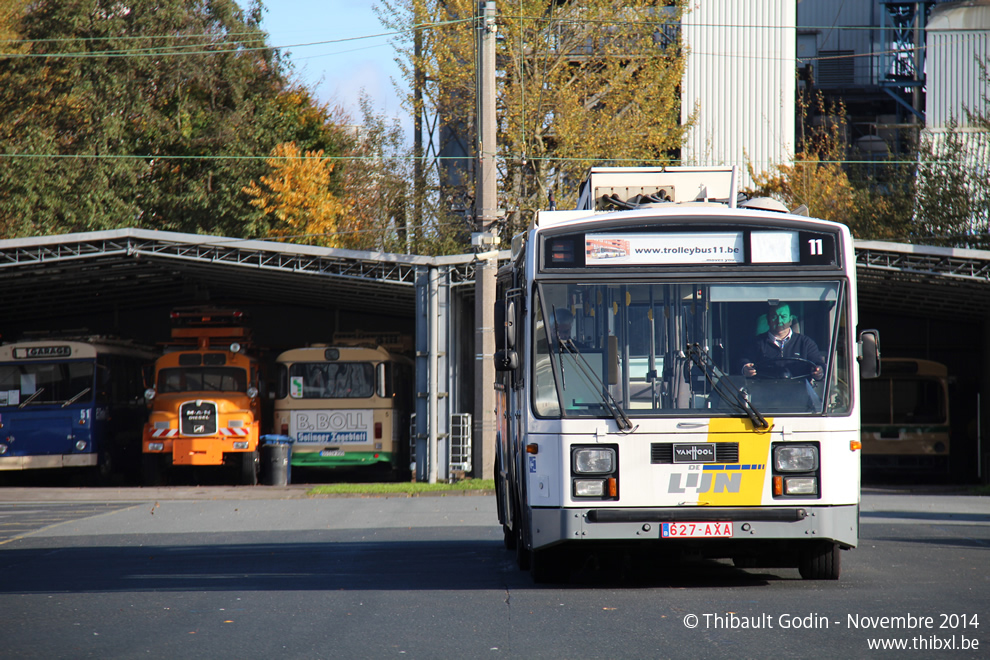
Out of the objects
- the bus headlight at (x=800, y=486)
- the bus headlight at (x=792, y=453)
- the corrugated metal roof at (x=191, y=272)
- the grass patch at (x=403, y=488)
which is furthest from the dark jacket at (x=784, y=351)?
the corrugated metal roof at (x=191, y=272)

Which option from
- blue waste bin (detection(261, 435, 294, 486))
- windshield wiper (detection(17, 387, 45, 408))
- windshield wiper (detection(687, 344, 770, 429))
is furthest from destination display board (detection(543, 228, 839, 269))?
windshield wiper (detection(17, 387, 45, 408))

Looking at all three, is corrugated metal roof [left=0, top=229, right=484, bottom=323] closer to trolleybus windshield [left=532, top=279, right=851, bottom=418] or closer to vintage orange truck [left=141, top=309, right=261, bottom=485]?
vintage orange truck [left=141, top=309, right=261, bottom=485]

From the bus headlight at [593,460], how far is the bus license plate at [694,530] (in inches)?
23.5

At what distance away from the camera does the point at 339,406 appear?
26859 millimetres

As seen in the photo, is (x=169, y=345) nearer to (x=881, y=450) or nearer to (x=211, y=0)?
(x=881, y=450)

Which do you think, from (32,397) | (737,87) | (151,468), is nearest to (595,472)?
(151,468)

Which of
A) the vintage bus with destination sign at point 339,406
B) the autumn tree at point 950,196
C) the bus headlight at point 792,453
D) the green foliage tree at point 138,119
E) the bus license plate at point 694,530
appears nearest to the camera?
the bus license plate at point 694,530

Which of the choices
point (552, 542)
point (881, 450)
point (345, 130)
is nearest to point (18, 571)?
point (552, 542)

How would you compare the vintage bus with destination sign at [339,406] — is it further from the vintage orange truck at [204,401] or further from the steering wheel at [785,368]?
the steering wheel at [785,368]

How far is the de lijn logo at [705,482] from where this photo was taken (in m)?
9.20

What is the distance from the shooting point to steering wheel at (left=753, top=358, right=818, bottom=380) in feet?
30.8

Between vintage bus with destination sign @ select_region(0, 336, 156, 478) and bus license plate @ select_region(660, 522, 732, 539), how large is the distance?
19875mm

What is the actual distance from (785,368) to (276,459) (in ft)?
58.0

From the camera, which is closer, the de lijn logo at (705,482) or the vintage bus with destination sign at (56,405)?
the de lijn logo at (705,482)
